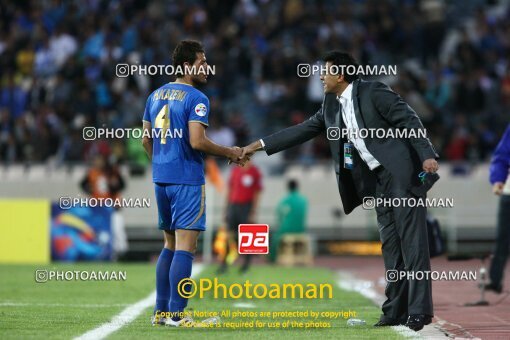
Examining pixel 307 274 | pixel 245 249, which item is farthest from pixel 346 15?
pixel 245 249

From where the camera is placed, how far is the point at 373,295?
13.2 metres

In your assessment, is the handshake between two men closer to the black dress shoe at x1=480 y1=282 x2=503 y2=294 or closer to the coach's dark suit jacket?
the coach's dark suit jacket

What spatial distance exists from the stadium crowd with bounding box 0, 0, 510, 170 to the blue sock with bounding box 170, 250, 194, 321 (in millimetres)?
14426

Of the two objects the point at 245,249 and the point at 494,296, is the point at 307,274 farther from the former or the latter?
the point at 245,249

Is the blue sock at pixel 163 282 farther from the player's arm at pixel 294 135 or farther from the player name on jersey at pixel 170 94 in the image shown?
the player's arm at pixel 294 135

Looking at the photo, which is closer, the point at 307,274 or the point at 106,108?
the point at 307,274

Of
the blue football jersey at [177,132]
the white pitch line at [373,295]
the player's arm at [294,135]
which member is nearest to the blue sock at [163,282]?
the blue football jersey at [177,132]

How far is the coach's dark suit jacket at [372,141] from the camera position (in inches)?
368

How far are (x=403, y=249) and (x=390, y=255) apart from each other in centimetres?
26

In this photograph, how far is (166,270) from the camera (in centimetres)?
912

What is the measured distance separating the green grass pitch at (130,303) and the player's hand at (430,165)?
139cm

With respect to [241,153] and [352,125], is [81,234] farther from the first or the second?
[352,125]

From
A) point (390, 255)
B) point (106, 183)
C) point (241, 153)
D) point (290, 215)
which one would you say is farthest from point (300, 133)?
point (290, 215)

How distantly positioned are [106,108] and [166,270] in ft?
52.2
